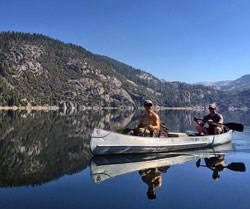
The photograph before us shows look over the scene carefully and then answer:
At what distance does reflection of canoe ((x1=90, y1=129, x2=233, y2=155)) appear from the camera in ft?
78.8

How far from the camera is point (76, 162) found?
76.4ft

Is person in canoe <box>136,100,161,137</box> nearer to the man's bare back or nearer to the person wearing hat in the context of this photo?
the man's bare back

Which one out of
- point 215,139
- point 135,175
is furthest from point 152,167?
point 215,139

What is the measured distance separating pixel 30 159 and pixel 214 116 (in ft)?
52.5

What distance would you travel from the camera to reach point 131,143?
24.9 m

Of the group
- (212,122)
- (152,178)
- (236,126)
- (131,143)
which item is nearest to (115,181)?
(152,178)

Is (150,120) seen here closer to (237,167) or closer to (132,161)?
(132,161)

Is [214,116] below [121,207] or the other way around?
the other way around

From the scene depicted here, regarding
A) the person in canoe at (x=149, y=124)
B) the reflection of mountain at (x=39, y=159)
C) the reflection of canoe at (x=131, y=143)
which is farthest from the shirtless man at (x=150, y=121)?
the reflection of mountain at (x=39, y=159)

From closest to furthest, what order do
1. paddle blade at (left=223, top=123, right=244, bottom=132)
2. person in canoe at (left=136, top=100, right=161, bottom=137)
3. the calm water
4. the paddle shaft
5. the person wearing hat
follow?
the calm water
the paddle shaft
person in canoe at (left=136, top=100, right=161, bottom=137)
the person wearing hat
paddle blade at (left=223, top=123, right=244, bottom=132)

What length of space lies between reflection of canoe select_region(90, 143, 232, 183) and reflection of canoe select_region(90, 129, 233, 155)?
0.46 m

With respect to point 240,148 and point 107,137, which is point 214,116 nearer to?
point 240,148

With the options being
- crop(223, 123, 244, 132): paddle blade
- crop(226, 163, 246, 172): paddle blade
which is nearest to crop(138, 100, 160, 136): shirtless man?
Result: crop(226, 163, 246, 172): paddle blade

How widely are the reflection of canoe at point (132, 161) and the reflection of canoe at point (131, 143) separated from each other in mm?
461
